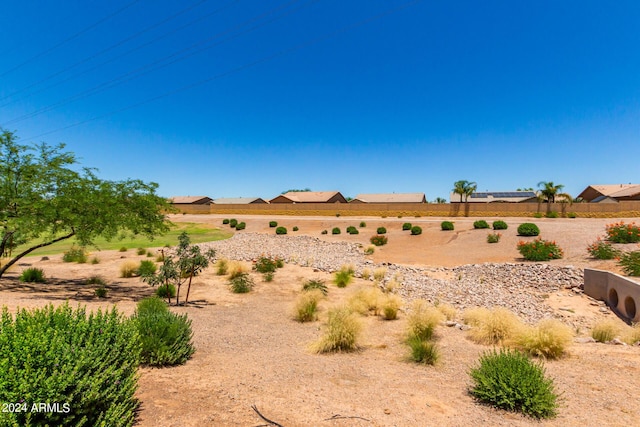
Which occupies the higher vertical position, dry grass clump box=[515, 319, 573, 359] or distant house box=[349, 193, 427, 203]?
distant house box=[349, 193, 427, 203]

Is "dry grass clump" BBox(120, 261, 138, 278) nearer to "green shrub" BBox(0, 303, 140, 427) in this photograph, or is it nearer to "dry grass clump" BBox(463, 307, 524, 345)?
"green shrub" BBox(0, 303, 140, 427)

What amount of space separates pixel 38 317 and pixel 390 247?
1309 inches

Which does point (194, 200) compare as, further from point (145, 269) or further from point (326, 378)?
point (326, 378)

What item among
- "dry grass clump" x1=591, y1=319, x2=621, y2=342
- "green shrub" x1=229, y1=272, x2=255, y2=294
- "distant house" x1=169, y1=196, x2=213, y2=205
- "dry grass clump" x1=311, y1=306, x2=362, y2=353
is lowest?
"green shrub" x1=229, y1=272, x2=255, y2=294

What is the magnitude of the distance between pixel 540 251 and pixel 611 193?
5765 centimetres

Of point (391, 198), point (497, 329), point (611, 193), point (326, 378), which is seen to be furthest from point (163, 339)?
point (611, 193)

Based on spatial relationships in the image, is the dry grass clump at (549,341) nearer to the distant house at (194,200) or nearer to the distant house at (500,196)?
the distant house at (500,196)

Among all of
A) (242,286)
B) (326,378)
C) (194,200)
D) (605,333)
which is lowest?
(242,286)

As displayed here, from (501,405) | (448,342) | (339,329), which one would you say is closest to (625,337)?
(448,342)

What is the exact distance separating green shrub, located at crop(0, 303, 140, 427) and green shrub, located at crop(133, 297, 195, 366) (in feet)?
6.25

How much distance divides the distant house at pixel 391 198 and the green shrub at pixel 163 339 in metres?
71.9

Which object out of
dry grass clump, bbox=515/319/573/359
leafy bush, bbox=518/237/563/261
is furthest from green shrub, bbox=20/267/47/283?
leafy bush, bbox=518/237/563/261

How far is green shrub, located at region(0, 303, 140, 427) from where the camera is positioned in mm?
3285

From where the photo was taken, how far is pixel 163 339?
269 inches
